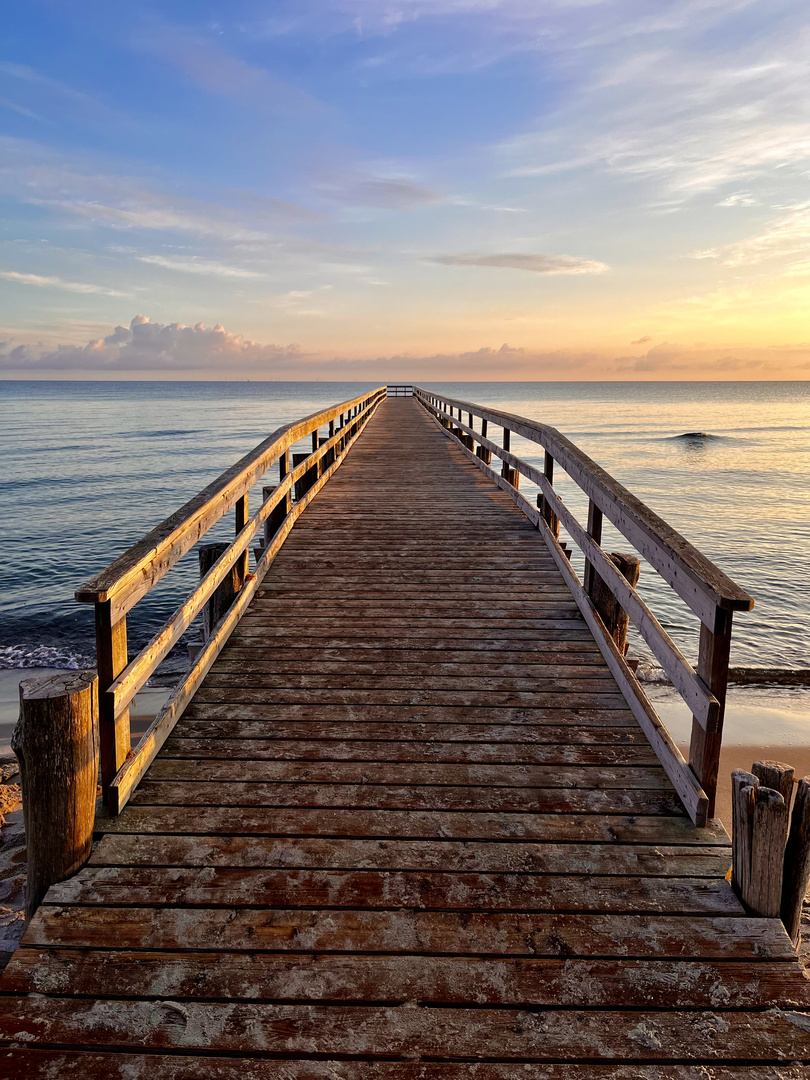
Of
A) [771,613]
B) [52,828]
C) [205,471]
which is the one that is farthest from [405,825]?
[205,471]

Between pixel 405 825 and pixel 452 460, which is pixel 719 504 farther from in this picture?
pixel 405 825

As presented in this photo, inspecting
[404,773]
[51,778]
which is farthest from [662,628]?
[51,778]

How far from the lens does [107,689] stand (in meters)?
2.59

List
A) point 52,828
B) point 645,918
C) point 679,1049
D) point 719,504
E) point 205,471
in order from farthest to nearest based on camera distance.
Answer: point 205,471
point 719,504
point 52,828
point 645,918
point 679,1049

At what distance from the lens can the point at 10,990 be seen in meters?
1.93

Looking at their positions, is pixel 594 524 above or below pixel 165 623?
above

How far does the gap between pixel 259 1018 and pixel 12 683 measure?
9.11 m

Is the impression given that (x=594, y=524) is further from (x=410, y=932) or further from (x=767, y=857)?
(x=410, y=932)

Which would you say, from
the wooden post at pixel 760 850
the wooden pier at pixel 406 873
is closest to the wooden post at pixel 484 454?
the wooden pier at pixel 406 873

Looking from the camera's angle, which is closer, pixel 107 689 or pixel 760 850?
pixel 760 850

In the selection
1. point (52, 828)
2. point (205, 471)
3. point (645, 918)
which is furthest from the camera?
point (205, 471)

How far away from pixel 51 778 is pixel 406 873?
52.1 inches

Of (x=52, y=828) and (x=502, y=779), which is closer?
(x=52, y=828)

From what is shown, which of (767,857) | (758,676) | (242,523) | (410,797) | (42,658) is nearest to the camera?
(767,857)
